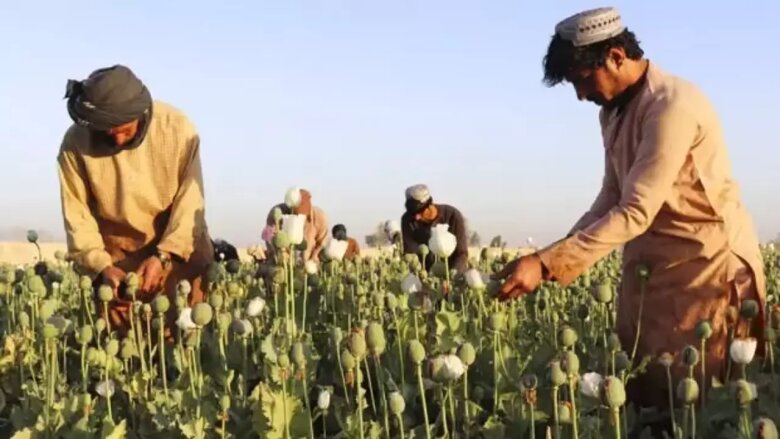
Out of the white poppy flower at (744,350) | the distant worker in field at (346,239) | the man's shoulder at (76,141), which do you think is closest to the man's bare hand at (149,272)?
the man's shoulder at (76,141)

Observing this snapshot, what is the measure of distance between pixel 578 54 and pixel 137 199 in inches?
80.6

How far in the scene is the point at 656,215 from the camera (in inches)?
133

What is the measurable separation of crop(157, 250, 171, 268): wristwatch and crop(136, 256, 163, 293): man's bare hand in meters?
0.03

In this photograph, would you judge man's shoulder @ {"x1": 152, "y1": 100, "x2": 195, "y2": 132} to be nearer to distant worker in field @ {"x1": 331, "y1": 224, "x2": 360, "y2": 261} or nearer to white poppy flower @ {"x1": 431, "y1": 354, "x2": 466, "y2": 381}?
distant worker in field @ {"x1": 331, "y1": 224, "x2": 360, "y2": 261}

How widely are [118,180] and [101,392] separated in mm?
Answer: 1267

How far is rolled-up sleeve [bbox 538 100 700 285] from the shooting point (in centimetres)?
304

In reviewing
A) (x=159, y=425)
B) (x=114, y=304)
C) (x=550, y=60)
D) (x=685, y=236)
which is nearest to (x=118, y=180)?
(x=114, y=304)

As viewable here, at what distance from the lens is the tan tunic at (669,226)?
306 centimetres

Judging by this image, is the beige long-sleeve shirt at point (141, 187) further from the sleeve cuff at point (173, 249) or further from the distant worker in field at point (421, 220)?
the distant worker in field at point (421, 220)

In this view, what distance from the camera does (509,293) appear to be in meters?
3.01

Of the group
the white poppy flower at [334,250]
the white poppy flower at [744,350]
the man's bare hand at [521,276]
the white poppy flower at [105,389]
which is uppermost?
the man's bare hand at [521,276]

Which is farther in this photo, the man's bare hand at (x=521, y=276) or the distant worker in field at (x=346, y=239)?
the distant worker in field at (x=346, y=239)

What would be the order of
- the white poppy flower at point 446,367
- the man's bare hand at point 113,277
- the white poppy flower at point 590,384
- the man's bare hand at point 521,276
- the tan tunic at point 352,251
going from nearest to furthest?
the white poppy flower at point 590,384
the white poppy flower at point 446,367
the man's bare hand at point 521,276
the man's bare hand at point 113,277
the tan tunic at point 352,251

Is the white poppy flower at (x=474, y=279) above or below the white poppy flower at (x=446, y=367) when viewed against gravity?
above
